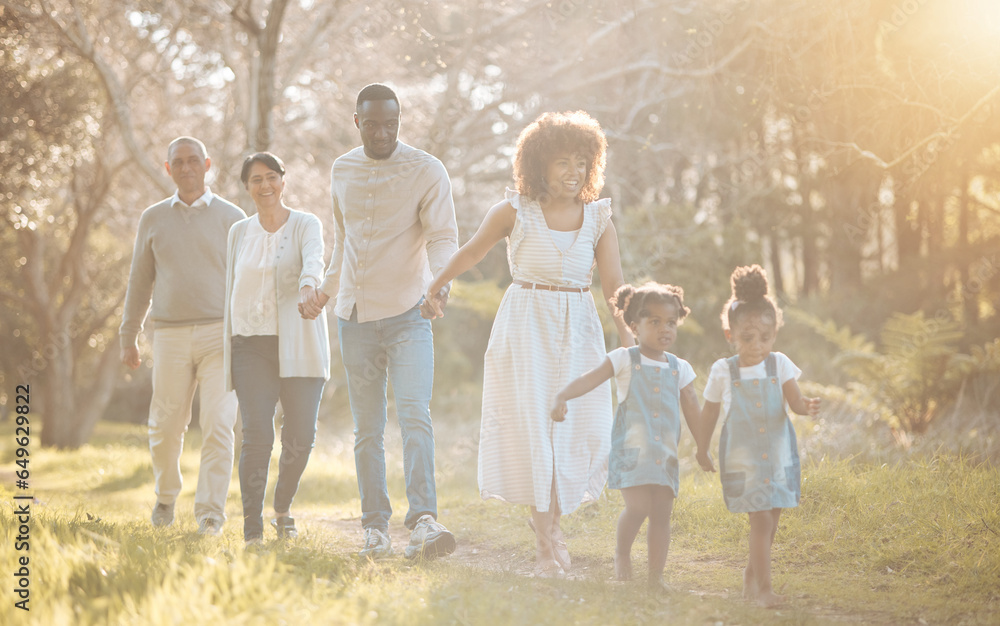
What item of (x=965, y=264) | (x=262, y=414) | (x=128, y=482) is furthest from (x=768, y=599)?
(x=965, y=264)

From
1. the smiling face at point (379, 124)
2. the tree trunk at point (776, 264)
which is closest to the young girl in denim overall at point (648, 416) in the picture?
the smiling face at point (379, 124)

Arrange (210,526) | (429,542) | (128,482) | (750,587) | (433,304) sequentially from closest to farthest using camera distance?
(750,587) → (429,542) → (433,304) → (210,526) → (128,482)

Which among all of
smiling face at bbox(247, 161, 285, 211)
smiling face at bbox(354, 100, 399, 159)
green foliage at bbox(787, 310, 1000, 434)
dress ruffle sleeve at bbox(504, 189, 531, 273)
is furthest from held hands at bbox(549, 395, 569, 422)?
green foliage at bbox(787, 310, 1000, 434)

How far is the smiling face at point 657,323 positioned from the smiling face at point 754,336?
306 millimetres

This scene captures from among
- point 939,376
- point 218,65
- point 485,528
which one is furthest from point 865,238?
point 485,528

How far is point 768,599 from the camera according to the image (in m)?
4.12

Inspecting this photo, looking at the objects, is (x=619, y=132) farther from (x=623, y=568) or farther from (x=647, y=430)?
(x=623, y=568)

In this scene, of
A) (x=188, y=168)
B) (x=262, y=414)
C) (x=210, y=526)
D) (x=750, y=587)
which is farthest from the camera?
(x=188, y=168)

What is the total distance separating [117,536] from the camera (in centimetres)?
472

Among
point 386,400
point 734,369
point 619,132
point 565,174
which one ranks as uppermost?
point 619,132

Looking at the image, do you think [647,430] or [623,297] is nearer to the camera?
[647,430]

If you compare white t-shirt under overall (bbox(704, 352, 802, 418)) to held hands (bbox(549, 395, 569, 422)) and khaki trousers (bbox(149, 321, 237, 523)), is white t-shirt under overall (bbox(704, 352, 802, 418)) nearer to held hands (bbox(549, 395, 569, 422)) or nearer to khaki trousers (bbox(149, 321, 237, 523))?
held hands (bbox(549, 395, 569, 422))

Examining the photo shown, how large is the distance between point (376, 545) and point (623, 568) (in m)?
1.34

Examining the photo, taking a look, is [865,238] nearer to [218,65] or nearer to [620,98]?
[620,98]
